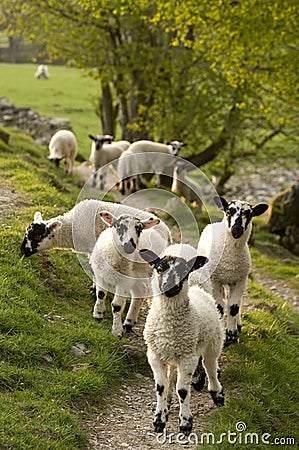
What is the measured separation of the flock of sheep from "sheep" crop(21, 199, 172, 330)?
0.01 meters

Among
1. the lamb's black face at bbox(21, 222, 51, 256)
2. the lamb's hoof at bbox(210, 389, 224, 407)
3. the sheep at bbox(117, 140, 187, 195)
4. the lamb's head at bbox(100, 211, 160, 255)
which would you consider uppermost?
the lamb's head at bbox(100, 211, 160, 255)

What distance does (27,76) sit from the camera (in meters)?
48.7

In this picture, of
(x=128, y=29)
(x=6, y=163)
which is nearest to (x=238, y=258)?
(x=6, y=163)

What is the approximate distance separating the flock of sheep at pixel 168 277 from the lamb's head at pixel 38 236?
12 millimetres

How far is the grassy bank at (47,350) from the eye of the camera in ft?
19.2

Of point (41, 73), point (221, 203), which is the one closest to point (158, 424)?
point (221, 203)

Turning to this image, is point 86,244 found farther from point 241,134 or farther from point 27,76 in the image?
point 27,76

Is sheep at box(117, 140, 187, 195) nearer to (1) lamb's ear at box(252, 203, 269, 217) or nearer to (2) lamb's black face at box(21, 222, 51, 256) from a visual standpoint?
(2) lamb's black face at box(21, 222, 51, 256)

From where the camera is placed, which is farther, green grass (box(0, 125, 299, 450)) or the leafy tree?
the leafy tree

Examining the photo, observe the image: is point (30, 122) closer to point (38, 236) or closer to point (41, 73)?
point (38, 236)

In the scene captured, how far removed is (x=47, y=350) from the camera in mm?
7039

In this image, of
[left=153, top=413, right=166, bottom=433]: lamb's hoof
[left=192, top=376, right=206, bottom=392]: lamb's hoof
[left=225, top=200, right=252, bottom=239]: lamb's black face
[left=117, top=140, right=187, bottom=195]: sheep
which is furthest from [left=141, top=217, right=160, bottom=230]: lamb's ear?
[left=117, top=140, right=187, bottom=195]: sheep

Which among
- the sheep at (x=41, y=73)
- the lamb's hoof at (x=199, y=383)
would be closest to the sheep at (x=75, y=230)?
the lamb's hoof at (x=199, y=383)

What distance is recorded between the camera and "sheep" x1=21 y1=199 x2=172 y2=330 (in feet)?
28.9
